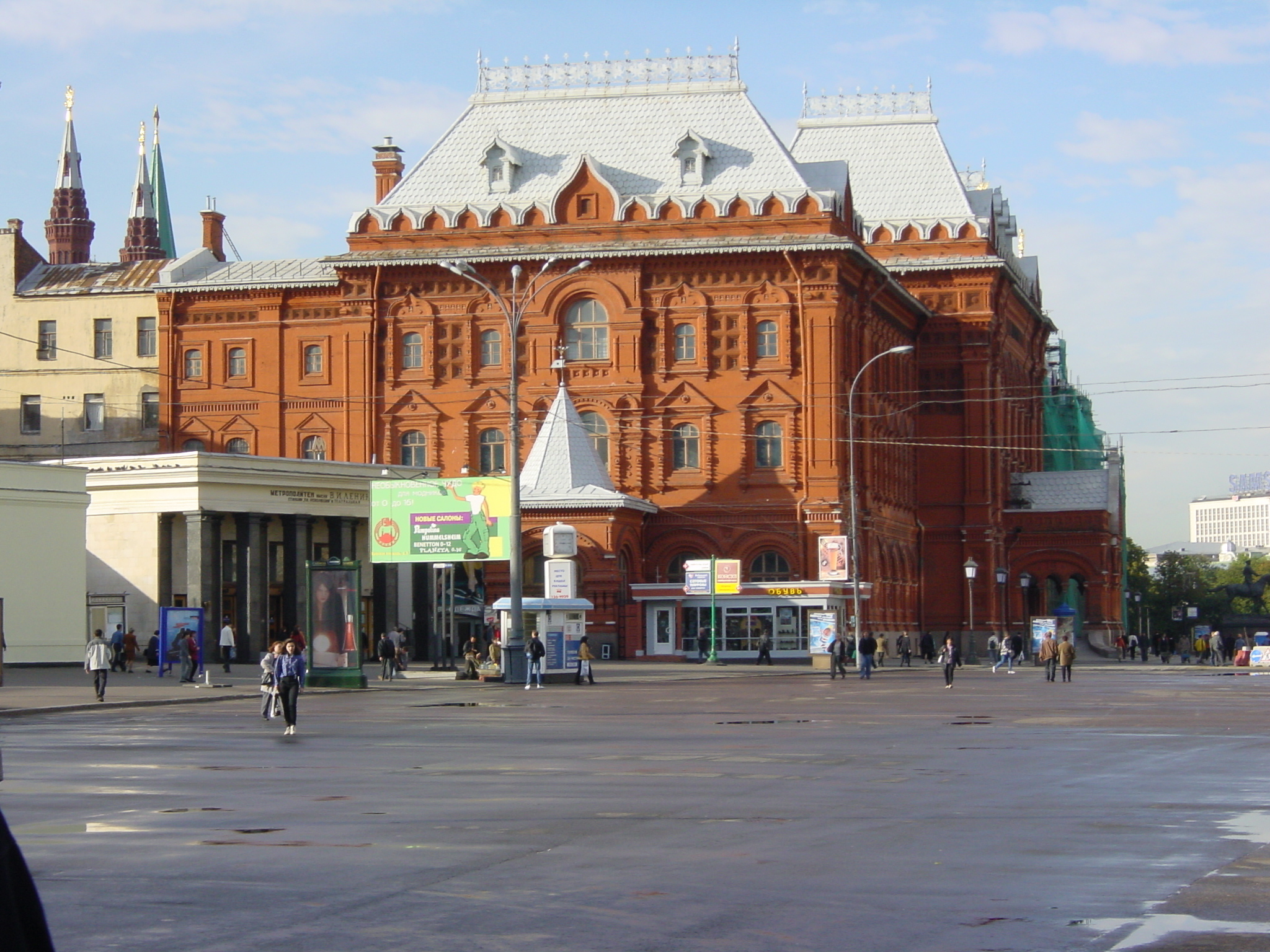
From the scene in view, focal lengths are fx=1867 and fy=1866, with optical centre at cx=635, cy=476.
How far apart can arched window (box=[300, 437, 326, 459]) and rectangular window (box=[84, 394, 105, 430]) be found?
1061cm

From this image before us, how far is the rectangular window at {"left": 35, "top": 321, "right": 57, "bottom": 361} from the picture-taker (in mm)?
82562

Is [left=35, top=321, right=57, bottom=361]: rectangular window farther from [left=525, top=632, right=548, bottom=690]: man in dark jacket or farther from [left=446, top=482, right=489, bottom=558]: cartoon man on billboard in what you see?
[left=525, top=632, right=548, bottom=690]: man in dark jacket

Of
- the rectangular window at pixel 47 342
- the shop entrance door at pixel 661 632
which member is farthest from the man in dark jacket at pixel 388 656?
the rectangular window at pixel 47 342

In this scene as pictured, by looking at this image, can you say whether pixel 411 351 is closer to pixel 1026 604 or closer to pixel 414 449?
pixel 414 449

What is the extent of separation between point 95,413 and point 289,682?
188 feet

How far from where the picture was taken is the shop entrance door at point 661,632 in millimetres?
70188

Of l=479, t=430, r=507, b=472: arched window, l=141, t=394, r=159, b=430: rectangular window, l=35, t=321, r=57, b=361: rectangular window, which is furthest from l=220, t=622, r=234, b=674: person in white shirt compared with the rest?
l=35, t=321, r=57, b=361: rectangular window

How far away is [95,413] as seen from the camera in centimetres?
8181

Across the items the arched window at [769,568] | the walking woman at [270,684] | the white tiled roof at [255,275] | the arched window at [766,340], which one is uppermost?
the white tiled roof at [255,275]

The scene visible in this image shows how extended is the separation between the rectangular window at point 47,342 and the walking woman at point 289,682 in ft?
187

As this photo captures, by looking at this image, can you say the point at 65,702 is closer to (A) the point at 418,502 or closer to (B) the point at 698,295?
(A) the point at 418,502

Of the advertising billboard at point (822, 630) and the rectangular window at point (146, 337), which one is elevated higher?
the rectangular window at point (146, 337)

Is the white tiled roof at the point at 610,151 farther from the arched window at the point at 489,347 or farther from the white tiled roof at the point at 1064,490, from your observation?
the white tiled roof at the point at 1064,490

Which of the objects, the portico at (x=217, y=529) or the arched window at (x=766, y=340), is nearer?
the portico at (x=217, y=529)
